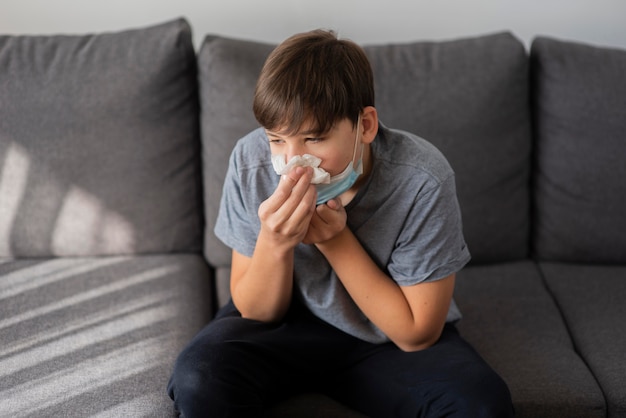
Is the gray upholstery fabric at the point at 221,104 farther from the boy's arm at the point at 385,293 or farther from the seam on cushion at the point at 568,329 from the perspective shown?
the seam on cushion at the point at 568,329

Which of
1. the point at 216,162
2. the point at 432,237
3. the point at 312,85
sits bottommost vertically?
the point at 216,162

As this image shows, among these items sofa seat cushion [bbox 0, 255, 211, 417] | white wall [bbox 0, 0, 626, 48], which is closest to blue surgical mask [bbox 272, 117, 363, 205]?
sofa seat cushion [bbox 0, 255, 211, 417]

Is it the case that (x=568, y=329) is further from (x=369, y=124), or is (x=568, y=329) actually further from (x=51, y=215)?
(x=51, y=215)

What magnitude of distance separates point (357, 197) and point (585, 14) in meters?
1.14

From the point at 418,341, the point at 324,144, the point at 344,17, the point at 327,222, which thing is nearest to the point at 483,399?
the point at 418,341

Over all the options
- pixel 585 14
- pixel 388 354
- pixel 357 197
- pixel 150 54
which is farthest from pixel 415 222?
pixel 585 14

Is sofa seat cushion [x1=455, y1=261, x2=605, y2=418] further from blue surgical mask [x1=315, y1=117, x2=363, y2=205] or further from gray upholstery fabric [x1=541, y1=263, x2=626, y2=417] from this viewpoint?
blue surgical mask [x1=315, y1=117, x2=363, y2=205]

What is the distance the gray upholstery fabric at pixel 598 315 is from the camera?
1.57 m

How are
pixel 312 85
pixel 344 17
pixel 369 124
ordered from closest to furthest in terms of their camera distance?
pixel 312 85, pixel 369 124, pixel 344 17

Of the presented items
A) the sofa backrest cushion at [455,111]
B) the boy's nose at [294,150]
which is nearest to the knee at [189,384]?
the boy's nose at [294,150]

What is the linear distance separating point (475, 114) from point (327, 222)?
667mm

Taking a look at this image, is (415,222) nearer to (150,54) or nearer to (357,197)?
(357,197)

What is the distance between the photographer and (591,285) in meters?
1.92

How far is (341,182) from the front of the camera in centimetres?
140
